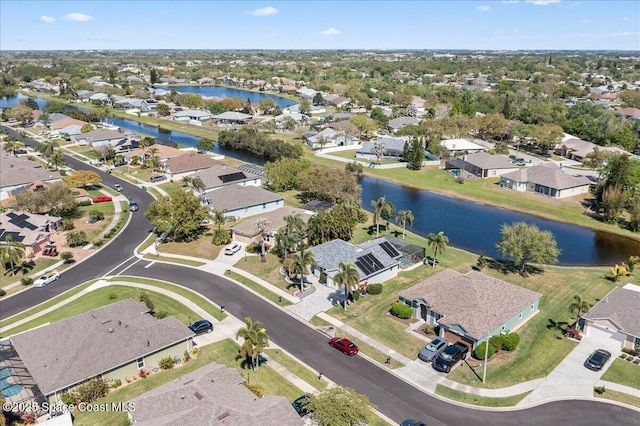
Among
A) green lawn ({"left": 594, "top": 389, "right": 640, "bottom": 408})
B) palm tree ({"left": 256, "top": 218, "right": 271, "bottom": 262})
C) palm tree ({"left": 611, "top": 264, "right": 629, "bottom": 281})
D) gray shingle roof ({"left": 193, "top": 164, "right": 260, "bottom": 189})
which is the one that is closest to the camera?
A: green lawn ({"left": 594, "top": 389, "right": 640, "bottom": 408})

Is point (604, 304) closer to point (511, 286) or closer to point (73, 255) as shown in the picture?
point (511, 286)

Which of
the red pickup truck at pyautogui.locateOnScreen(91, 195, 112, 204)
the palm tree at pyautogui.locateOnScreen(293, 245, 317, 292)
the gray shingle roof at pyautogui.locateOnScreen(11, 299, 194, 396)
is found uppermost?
the palm tree at pyautogui.locateOnScreen(293, 245, 317, 292)

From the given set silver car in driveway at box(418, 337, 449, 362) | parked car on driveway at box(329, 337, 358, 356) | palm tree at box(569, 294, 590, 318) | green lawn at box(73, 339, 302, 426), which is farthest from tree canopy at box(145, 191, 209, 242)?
palm tree at box(569, 294, 590, 318)

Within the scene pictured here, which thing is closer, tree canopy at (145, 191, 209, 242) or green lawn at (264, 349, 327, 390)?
green lawn at (264, 349, 327, 390)

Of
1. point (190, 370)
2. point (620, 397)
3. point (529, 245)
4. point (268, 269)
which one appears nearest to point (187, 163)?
point (268, 269)

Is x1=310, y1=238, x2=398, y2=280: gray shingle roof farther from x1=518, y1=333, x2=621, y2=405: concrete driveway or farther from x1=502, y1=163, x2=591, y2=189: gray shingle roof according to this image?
x1=502, y1=163, x2=591, y2=189: gray shingle roof

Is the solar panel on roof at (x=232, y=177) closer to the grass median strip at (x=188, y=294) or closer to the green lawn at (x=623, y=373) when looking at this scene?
the grass median strip at (x=188, y=294)
